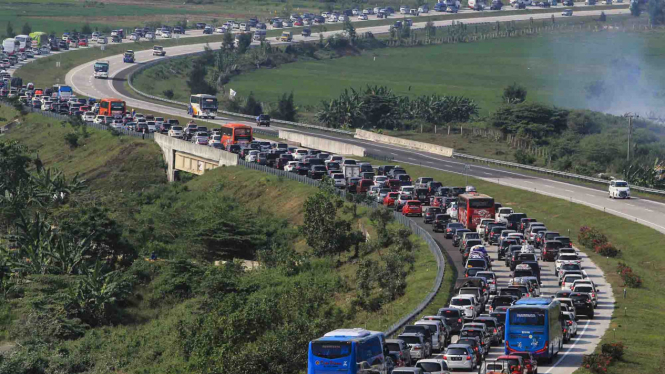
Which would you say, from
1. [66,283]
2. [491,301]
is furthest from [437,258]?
[66,283]

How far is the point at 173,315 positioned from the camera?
79.2 metres

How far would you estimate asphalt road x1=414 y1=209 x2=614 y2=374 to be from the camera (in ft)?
166

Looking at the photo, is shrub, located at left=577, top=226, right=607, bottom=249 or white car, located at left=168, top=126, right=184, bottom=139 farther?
white car, located at left=168, top=126, right=184, bottom=139

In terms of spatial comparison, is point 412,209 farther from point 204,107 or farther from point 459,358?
point 204,107

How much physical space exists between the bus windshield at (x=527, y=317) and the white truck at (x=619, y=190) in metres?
54.8

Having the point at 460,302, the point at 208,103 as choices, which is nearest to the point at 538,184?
the point at 460,302

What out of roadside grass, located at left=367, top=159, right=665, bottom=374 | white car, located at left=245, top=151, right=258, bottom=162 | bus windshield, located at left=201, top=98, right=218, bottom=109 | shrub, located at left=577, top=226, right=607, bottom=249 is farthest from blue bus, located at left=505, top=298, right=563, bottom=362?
bus windshield, located at left=201, top=98, right=218, bottom=109

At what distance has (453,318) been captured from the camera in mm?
56219

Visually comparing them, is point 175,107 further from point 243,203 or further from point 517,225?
point 517,225

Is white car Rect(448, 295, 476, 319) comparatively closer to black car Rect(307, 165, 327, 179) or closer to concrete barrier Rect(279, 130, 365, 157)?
black car Rect(307, 165, 327, 179)

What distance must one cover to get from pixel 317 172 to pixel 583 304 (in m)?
53.0

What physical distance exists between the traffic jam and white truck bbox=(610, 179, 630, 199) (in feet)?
45.0

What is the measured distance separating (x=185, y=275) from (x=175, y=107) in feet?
302

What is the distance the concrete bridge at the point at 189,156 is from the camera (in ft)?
408
